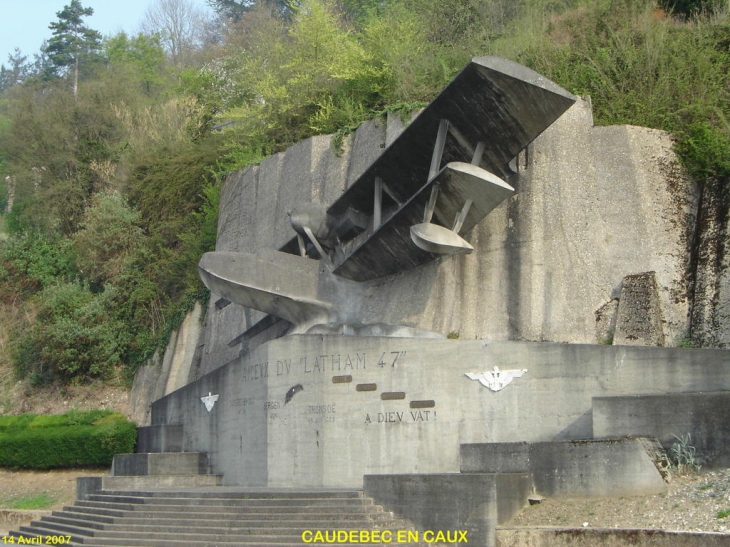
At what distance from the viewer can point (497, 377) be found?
14516 millimetres

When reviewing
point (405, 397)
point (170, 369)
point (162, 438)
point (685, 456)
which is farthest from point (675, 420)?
point (170, 369)

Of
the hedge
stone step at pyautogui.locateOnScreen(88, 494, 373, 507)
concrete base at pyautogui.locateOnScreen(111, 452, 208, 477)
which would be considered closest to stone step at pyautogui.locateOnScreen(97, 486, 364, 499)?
stone step at pyautogui.locateOnScreen(88, 494, 373, 507)

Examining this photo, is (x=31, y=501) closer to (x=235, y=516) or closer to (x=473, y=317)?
(x=235, y=516)

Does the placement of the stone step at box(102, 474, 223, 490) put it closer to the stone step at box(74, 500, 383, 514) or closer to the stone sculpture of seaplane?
the stone step at box(74, 500, 383, 514)

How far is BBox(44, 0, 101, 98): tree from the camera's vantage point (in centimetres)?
6588

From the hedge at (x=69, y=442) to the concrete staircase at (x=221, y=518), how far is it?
288 inches

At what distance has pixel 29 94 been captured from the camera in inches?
1538

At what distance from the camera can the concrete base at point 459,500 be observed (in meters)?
11.9

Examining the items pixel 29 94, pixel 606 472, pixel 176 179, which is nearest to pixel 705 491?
pixel 606 472

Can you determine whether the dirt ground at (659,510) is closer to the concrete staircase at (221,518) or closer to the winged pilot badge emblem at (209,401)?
the concrete staircase at (221,518)

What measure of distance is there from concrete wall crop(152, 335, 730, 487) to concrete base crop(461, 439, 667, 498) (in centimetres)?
128

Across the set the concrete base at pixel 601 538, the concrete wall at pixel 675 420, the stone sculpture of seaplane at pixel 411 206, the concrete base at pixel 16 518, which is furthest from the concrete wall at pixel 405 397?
A: the concrete base at pixel 16 518

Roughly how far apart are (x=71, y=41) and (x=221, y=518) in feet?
193

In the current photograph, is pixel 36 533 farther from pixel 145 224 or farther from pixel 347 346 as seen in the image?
pixel 145 224
